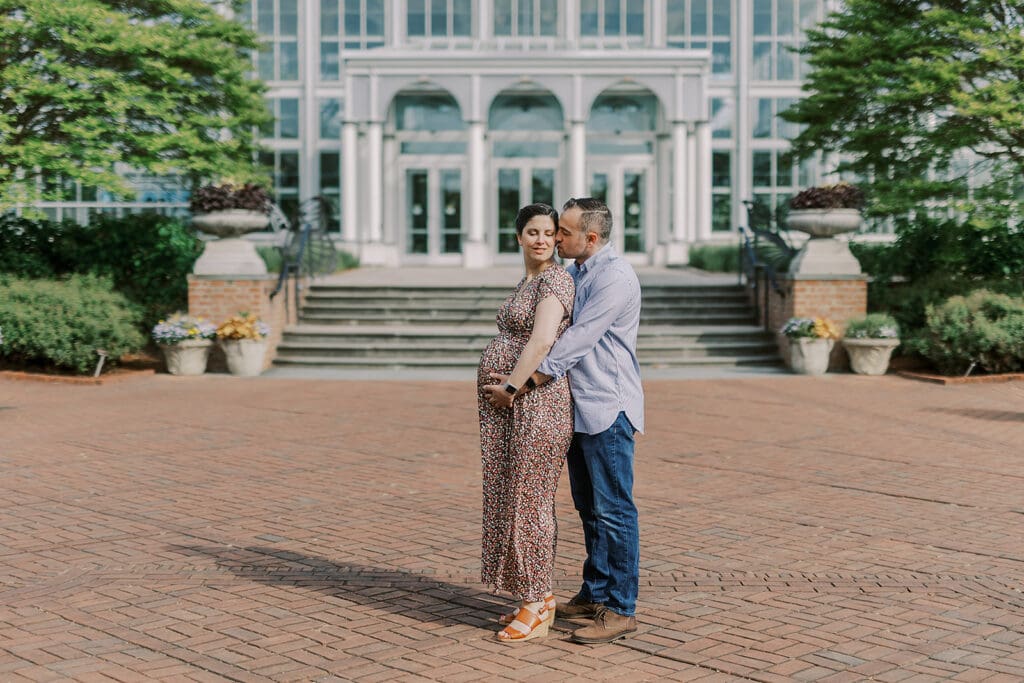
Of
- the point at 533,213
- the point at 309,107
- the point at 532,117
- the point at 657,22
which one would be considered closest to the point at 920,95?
the point at 533,213

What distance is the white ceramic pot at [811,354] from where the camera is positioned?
610 inches

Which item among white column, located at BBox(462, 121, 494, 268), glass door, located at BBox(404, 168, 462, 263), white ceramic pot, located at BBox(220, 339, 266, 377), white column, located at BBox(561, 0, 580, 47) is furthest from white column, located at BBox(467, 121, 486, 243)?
white ceramic pot, located at BBox(220, 339, 266, 377)

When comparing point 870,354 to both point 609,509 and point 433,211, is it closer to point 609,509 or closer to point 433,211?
point 609,509

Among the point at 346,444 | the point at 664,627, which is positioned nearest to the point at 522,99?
the point at 346,444

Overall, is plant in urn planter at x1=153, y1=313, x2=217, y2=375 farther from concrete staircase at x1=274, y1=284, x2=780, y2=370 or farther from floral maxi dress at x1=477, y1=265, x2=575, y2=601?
floral maxi dress at x1=477, y1=265, x2=575, y2=601

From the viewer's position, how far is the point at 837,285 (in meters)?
16.2

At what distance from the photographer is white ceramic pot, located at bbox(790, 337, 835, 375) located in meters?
15.5

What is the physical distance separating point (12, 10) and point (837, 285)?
40.4 feet

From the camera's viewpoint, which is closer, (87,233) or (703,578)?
(703,578)

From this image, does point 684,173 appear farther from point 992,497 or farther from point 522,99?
point 992,497

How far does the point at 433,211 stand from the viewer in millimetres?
31312

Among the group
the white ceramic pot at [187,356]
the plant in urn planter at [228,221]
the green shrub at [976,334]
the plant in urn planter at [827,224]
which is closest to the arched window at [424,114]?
the plant in urn planter at [228,221]

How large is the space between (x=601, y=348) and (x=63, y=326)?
11680 mm

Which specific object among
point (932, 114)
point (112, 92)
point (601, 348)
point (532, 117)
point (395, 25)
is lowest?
point (601, 348)
